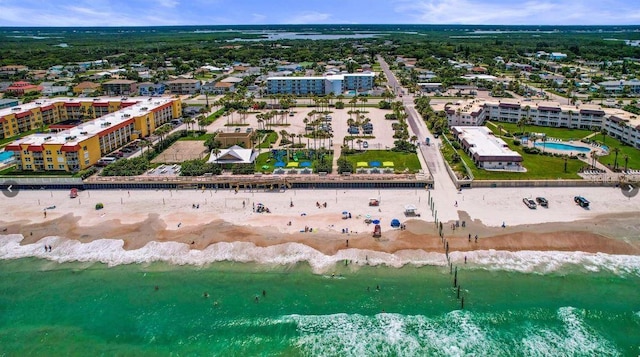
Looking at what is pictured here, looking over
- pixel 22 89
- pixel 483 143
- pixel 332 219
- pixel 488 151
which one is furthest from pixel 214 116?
pixel 22 89

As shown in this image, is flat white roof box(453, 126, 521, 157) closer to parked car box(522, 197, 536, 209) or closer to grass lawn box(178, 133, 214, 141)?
parked car box(522, 197, 536, 209)

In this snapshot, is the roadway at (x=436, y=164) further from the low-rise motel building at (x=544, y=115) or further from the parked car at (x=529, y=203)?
the parked car at (x=529, y=203)

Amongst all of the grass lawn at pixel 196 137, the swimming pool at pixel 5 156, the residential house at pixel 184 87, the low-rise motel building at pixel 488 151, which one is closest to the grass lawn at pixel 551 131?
the low-rise motel building at pixel 488 151

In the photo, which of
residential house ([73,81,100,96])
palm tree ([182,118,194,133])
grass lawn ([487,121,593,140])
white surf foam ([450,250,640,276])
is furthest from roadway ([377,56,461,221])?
residential house ([73,81,100,96])

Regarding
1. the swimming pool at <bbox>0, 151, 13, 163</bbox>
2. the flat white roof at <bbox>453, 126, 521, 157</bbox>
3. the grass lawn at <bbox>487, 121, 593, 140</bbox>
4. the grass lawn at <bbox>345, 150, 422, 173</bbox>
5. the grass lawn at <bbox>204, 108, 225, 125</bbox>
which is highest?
the grass lawn at <bbox>204, 108, 225, 125</bbox>

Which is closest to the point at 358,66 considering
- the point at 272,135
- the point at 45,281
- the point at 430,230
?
the point at 272,135

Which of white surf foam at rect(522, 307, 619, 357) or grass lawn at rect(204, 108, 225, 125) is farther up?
grass lawn at rect(204, 108, 225, 125)
